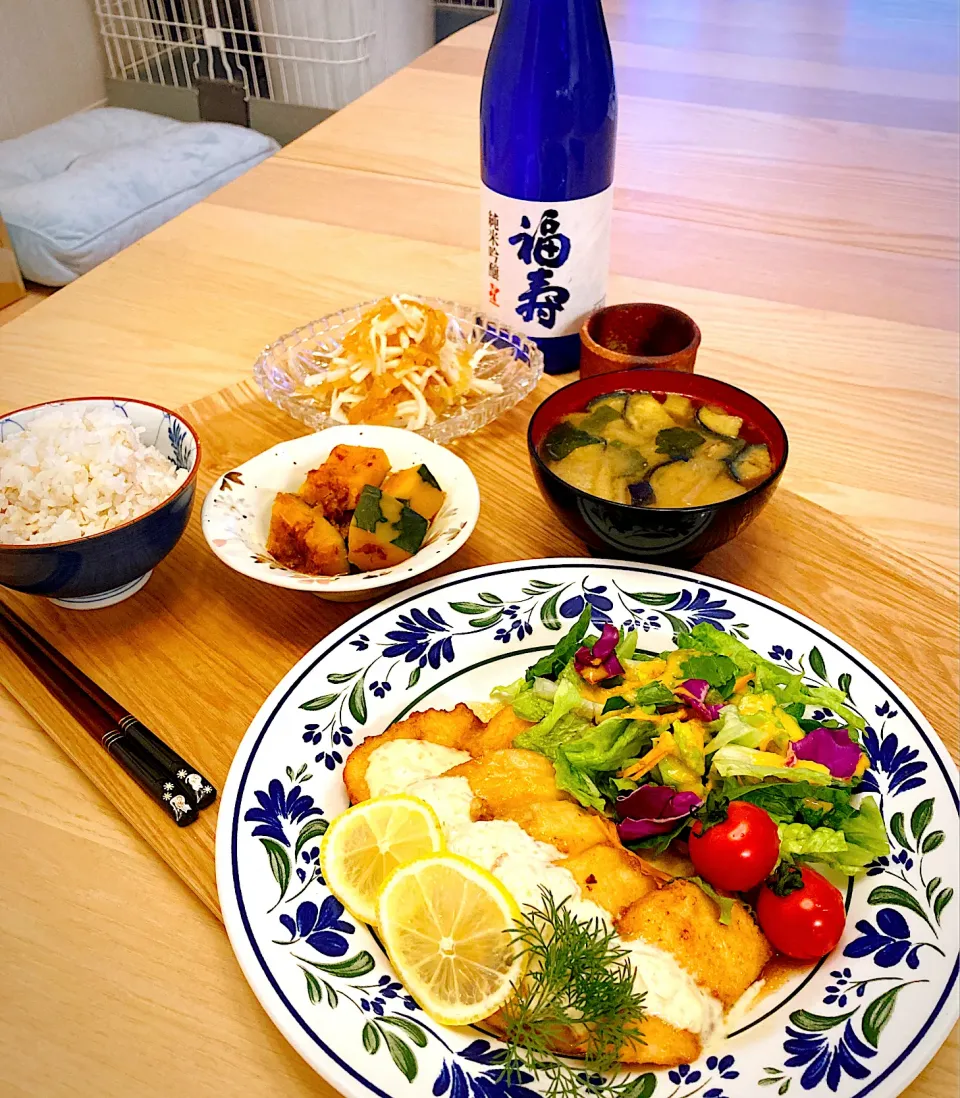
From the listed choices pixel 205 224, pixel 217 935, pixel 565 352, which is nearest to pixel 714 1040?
pixel 217 935

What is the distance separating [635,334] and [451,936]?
1137 mm

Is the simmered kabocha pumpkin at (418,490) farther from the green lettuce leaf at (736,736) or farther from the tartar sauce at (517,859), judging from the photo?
the green lettuce leaf at (736,736)

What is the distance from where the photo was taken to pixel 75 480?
52.3 inches

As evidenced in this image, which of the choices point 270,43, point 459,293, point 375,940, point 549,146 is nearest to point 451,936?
point 375,940

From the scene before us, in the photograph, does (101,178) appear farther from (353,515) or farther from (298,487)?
(353,515)

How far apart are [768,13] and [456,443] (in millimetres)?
2938

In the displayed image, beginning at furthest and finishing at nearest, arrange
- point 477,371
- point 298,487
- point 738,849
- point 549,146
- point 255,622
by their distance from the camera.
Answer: point 477,371 < point 549,146 < point 298,487 < point 255,622 < point 738,849

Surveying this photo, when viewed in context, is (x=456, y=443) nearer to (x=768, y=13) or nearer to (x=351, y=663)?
(x=351, y=663)

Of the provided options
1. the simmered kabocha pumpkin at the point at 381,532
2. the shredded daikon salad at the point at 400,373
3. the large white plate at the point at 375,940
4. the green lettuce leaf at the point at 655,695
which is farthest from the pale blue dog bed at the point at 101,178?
the green lettuce leaf at the point at 655,695

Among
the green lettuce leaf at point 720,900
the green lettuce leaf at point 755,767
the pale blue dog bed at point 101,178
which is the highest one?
the green lettuce leaf at point 755,767

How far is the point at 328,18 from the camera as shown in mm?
4547

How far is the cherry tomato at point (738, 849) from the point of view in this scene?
0.99m

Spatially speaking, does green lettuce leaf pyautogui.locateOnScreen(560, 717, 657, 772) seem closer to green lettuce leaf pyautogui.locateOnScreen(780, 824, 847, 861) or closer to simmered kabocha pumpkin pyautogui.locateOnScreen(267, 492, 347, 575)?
green lettuce leaf pyautogui.locateOnScreen(780, 824, 847, 861)

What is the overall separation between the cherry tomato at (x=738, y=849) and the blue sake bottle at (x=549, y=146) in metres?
1.03
